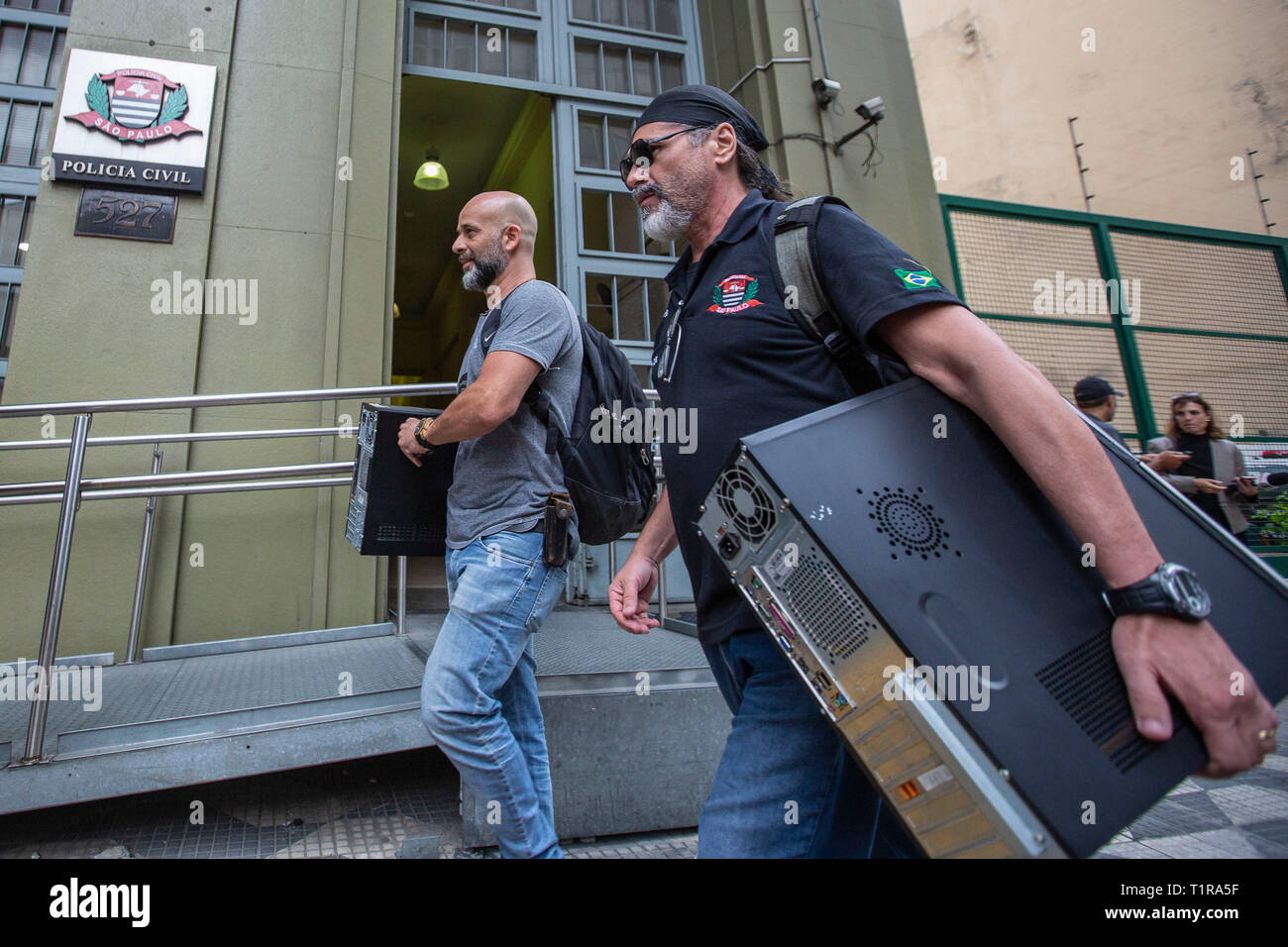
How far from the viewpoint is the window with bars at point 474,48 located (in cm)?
495

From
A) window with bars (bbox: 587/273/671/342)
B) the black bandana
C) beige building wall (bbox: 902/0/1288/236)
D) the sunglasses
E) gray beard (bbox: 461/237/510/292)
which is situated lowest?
the sunglasses

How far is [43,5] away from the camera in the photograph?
4145 mm

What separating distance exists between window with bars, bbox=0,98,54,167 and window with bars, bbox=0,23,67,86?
6.3 inches

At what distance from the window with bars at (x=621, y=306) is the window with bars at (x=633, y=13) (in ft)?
6.89

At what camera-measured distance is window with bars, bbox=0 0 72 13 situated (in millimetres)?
4074

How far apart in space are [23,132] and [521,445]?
421 centimetres

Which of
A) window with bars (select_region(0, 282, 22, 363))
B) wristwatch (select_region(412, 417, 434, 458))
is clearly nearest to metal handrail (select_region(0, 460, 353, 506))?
window with bars (select_region(0, 282, 22, 363))

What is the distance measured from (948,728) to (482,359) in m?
1.53

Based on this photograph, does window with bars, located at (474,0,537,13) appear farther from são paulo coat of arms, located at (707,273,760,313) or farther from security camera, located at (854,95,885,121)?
são paulo coat of arms, located at (707,273,760,313)

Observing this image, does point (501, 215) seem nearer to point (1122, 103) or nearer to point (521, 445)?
point (521, 445)

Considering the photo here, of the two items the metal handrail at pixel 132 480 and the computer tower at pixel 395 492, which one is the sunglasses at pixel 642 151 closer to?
the computer tower at pixel 395 492

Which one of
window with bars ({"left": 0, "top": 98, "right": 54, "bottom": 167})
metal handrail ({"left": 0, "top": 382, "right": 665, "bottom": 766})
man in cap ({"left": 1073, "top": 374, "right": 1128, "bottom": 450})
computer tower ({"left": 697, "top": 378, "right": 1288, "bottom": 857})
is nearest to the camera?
computer tower ({"left": 697, "top": 378, "right": 1288, "bottom": 857})

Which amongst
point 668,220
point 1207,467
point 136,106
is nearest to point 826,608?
point 668,220

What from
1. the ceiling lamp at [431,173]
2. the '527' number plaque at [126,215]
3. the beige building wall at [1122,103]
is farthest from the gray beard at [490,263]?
the beige building wall at [1122,103]
